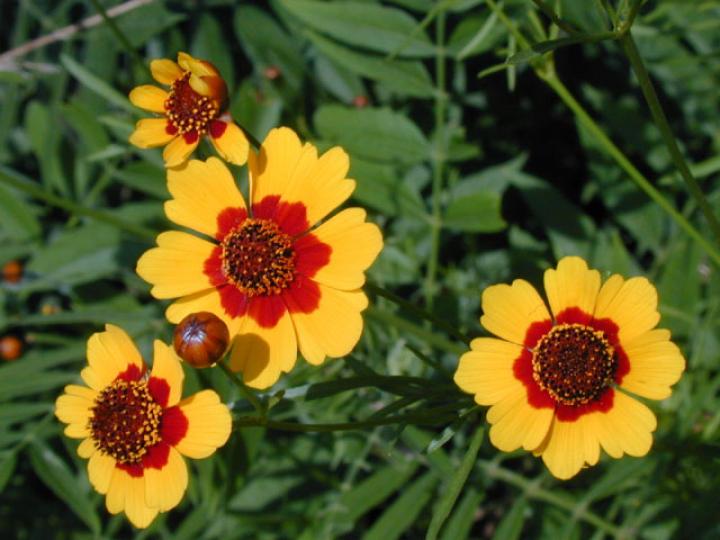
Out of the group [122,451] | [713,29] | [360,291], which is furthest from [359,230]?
[713,29]

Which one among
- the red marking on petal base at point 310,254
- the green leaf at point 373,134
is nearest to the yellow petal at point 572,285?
the red marking on petal base at point 310,254

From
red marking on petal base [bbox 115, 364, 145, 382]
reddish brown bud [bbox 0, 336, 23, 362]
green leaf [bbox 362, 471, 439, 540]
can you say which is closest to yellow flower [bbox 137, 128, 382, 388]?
red marking on petal base [bbox 115, 364, 145, 382]

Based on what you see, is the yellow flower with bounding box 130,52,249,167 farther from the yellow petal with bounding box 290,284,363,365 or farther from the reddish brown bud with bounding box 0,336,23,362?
the reddish brown bud with bounding box 0,336,23,362

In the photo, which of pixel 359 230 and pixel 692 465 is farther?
pixel 692 465

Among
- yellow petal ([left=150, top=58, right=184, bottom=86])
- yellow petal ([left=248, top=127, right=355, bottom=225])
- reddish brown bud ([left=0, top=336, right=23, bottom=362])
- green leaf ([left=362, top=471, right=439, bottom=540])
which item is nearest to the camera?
yellow petal ([left=248, top=127, right=355, bottom=225])

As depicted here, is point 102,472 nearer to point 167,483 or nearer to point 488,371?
point 167,483

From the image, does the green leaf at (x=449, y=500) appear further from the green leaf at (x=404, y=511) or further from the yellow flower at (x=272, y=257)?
the green leaf at (x=404, y=511)

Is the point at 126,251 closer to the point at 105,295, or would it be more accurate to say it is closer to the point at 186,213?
the point at 105,295
